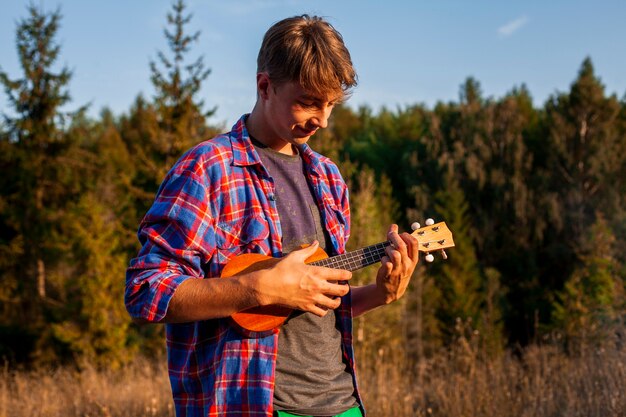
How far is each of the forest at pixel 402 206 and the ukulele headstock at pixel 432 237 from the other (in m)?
4.74

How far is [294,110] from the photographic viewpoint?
1.92 metres

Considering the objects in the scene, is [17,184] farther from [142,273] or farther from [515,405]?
[142,273]

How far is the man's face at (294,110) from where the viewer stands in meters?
1.90

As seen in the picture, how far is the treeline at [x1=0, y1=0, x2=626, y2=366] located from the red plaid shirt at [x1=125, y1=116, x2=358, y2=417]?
6372 mm

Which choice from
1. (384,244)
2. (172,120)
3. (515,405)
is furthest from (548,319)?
(384,244)

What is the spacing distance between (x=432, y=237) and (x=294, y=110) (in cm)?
70

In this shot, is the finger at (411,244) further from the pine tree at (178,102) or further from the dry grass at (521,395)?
the pine tree at (178,102)

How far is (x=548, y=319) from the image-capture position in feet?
83.0

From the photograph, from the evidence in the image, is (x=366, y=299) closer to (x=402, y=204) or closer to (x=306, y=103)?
(x=306, y=103)

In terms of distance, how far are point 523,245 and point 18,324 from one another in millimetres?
20485

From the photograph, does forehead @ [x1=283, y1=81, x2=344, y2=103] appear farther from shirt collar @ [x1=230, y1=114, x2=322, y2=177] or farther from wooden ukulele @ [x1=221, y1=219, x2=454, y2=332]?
wooden ukulele @ [x1=221, y1=219, x2=454, y2=332]

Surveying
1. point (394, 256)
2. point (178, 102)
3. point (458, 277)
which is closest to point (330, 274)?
point (394, 256)

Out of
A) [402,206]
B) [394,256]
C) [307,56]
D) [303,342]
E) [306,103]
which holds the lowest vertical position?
[303,342]

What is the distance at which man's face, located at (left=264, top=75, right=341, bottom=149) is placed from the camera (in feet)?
6.24
